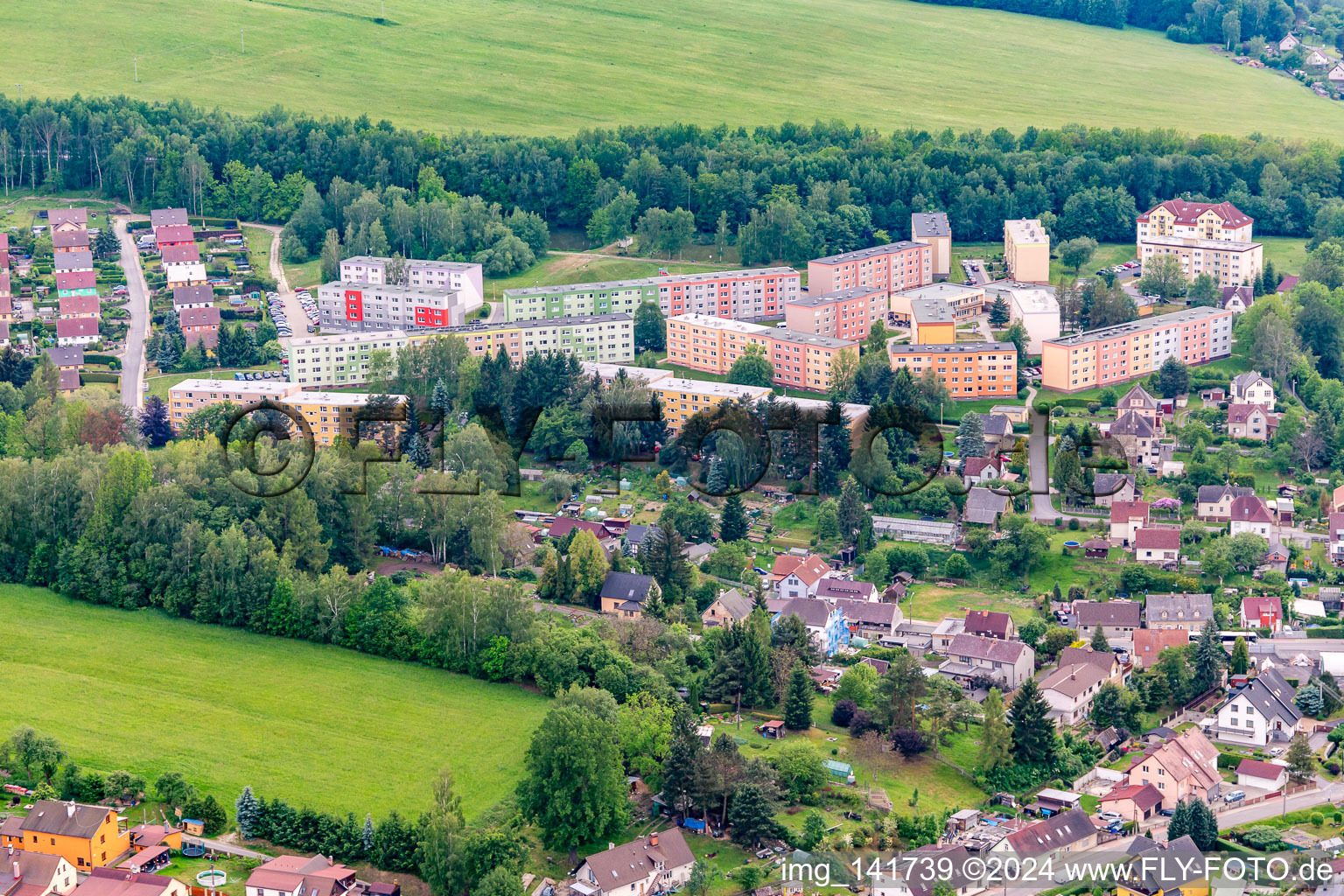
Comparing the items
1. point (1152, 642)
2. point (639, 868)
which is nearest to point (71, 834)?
point (639, 868)

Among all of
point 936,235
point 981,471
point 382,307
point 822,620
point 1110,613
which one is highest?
point 936,235

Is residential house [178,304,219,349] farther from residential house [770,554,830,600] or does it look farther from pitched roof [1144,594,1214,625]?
pitched roof [1144,594,1214,625]

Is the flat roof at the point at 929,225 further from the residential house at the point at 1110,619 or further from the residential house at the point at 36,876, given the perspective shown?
the residential house at the point at 36,876

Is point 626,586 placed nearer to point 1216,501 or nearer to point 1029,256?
point 1216,501

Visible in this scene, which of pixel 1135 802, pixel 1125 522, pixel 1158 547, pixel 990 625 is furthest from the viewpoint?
pixel 1125 522

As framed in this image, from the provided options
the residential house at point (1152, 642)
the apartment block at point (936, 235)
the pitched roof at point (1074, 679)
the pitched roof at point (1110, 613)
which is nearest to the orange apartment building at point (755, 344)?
the apartment block at point (936, 235)
